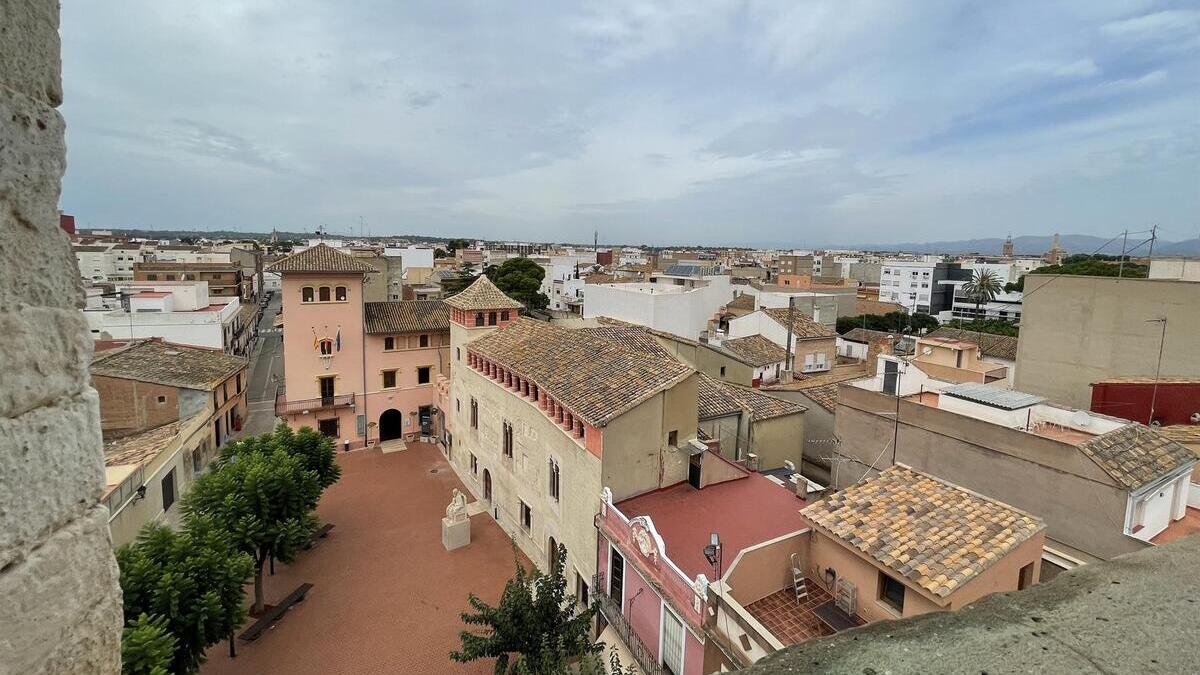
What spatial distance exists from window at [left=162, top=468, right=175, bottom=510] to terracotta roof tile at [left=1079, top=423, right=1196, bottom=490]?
25037 millimetres

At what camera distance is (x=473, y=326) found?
2659 centimetres

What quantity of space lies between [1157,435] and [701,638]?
1102 centimetres

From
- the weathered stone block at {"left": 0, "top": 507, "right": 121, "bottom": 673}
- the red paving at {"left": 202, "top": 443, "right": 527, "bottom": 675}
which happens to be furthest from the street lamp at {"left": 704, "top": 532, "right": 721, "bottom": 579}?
the weathered stone block at {"left": 0, "top": 507, "right": 121, "bottom": 673}

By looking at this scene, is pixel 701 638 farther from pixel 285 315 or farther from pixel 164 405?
pixel 285 315

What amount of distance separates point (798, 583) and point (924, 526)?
2.55 metres

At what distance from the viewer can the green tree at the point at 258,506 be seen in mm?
15797

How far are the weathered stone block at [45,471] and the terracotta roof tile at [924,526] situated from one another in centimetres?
997

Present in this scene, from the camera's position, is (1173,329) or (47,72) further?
(1173,329)

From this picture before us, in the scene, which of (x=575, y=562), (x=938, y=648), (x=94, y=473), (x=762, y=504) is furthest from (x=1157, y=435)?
(x=94, y=473)

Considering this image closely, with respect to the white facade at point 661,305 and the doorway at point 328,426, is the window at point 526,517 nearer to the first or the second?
the doorway at point 328,426

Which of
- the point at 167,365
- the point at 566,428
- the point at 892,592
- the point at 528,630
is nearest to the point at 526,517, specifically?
the point at 566,428

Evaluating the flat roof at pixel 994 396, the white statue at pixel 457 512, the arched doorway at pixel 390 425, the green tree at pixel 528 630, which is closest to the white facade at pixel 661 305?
the arched doorway at pixel 390 425

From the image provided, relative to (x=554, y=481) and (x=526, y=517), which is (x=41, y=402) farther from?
(x=526, y=517)

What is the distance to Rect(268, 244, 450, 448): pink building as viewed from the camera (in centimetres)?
2952
